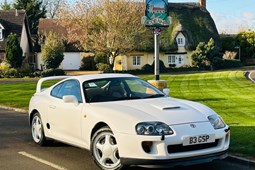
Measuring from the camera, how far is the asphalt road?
23.7 ft

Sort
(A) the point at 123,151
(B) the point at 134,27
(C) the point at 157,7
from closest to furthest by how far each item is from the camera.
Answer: (A) the point at 123,151
(C) the point at 157,7
(B) the point at 134,27

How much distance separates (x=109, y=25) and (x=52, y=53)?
7.08 meters

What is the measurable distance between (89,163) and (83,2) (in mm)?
46165

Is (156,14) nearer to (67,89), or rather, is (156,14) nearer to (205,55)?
(67,89)

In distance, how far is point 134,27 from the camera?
50.9 meters

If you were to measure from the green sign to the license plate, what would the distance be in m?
8.09

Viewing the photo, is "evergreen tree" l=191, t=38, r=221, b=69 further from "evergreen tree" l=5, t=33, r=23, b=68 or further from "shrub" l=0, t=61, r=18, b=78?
"shrub" l=0, t=61, r=18, b=78

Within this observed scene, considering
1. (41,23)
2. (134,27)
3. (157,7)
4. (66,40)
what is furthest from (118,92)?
(41,23)

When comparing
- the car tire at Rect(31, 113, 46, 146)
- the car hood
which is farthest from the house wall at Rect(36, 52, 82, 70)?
the car hood

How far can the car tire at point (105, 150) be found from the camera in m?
6.67

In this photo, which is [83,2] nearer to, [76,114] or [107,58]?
[107,58]

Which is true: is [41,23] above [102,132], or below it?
above

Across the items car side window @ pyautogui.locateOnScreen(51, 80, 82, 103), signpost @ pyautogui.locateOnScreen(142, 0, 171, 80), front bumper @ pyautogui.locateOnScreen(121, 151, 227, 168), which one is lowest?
front bumper @ pyautogui.locateOnScreen(121, 151, 227, 168)

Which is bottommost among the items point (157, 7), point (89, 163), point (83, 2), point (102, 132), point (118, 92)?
point (89, 163)
